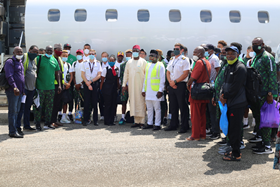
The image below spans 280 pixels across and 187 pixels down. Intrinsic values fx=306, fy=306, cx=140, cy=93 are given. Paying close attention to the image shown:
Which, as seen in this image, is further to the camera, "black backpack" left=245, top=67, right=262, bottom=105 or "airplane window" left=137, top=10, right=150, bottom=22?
"airplane window" left=137, top=10, right=150, bottom=22

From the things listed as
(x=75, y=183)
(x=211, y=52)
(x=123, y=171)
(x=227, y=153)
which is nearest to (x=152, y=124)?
(x=211, y=52)

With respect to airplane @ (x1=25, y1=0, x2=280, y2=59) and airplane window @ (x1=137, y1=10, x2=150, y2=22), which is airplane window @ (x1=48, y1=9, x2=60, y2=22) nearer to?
→ airplane @ (x1=25, y1=0, x2=280, y2=59)

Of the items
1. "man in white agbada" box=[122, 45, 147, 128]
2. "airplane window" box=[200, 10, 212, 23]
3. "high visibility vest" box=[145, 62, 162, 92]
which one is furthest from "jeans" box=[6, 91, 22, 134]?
"airplane window" box=[200, 10, 212, 23]

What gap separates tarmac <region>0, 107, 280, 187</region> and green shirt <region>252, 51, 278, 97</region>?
4.11 feet

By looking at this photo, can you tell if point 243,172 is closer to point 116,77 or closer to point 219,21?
point 116,77

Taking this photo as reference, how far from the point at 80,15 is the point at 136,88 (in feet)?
16.4

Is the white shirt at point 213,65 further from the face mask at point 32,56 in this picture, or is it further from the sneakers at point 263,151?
the face mask at point 32,56

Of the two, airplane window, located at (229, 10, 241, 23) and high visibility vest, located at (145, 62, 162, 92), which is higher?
airplane window, located at (229, 10, 241, 23)

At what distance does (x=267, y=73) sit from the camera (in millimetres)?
5875

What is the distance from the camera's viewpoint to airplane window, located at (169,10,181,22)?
1208cm

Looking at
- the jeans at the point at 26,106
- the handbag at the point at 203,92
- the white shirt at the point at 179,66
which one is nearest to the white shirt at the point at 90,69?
the jeans at the point at 26,106

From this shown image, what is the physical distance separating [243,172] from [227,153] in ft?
2.51

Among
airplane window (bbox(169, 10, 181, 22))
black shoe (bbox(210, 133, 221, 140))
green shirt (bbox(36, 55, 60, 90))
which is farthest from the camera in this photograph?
airplane window (bbox(169, 10, 181, 22))

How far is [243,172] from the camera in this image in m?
4.73
